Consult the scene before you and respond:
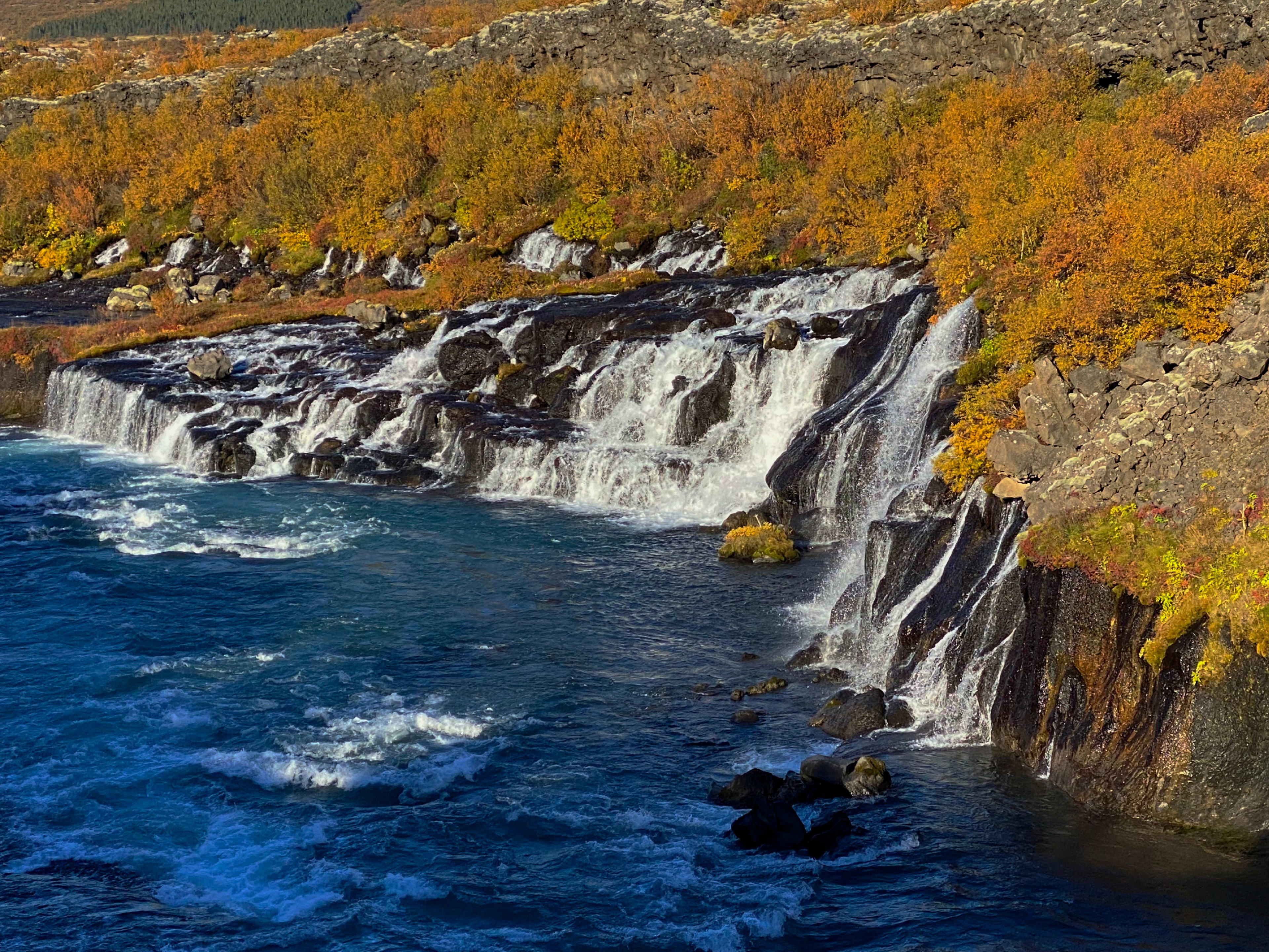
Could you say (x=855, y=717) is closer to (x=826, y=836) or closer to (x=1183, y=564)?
(x=826, y=836)

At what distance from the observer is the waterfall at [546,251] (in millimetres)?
71812

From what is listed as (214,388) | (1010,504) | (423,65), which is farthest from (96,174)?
(1010,504)

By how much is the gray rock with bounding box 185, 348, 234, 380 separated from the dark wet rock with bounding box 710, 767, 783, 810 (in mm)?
42182

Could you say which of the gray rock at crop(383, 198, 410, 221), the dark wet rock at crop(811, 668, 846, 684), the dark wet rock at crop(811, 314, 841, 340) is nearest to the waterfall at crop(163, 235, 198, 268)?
the gray rock at crop(383, 198, 410, 221)

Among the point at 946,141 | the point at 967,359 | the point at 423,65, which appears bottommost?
the point at 967,359

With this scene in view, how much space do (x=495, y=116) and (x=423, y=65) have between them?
53.7ft

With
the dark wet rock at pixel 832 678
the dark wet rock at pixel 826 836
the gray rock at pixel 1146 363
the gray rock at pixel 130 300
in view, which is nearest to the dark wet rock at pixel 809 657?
the dark wet rock at pixel 832 678

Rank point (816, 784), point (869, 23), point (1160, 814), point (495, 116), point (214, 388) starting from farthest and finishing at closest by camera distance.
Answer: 1. point (495, 116)
2. point (869, 23)
3. point (214, 388)
4. point (816, 784)
5. point (1160, 814)

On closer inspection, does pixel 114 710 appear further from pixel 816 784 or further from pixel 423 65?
pixel 423 65

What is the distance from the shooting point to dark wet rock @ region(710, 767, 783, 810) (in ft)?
76.6

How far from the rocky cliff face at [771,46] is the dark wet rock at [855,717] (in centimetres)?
4354

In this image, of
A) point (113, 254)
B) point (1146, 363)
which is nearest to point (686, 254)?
point (1146, 363)

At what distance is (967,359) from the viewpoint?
1479 inches

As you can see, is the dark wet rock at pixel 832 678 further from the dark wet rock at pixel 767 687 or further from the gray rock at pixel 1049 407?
the gray rock at pixel 1049 407
